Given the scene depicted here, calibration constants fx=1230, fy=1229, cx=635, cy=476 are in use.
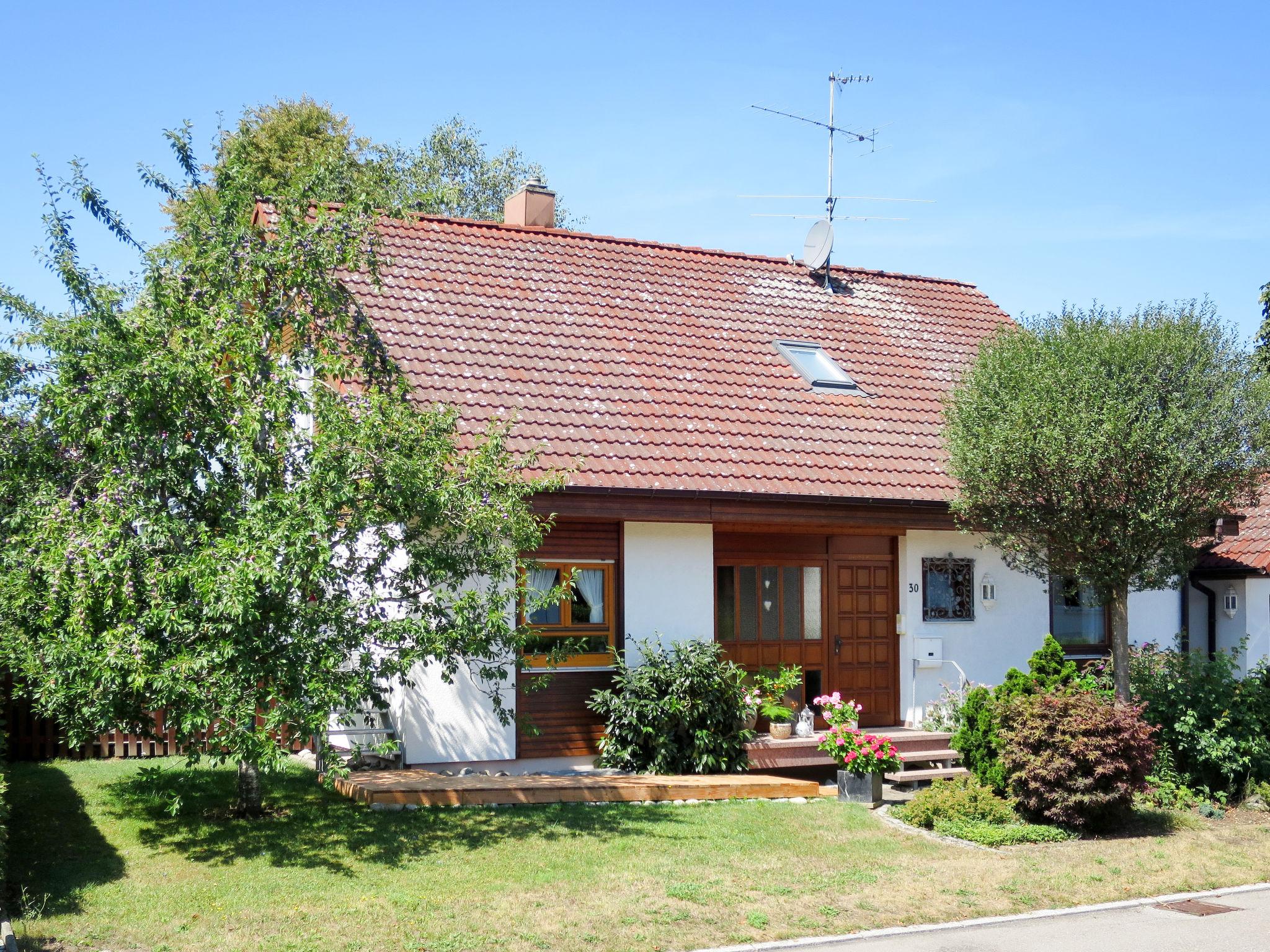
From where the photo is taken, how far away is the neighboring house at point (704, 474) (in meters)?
13.5

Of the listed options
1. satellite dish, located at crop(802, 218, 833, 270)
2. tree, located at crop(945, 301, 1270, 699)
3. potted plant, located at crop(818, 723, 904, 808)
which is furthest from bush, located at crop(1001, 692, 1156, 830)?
satellite dish, located at crop(802, 218, 833, 270)

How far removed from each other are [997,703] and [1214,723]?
105 inches

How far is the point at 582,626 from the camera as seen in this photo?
13531mm

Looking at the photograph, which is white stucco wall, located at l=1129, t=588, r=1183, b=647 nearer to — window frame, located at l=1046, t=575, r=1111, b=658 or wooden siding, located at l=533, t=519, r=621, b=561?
window frame, located at l=1046, t=575, r=1111, b=658

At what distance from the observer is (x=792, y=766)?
45.3 ft

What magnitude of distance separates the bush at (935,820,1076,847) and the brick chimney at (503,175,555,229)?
10888 mm

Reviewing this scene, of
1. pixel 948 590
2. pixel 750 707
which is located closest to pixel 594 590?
pixel 750 707

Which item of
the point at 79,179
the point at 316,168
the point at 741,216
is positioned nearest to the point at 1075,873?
the point at 316,168

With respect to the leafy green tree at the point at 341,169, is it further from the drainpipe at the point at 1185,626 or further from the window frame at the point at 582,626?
the drainpipe at the point at 1185,626

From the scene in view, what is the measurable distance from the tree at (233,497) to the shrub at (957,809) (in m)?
4.06

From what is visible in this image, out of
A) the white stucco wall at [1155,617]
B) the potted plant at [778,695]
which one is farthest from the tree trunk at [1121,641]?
the potted plant at [778,695]

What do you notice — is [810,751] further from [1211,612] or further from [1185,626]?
[1211,612]

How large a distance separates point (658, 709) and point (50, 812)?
5.74 m

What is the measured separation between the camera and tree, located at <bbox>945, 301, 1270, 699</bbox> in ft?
40.3
